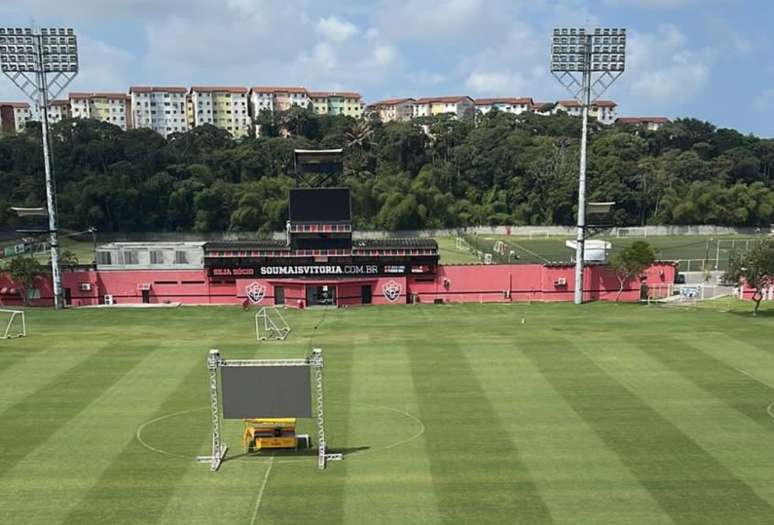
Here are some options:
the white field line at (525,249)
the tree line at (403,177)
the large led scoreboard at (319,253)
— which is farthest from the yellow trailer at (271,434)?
the tree line at (403,177)

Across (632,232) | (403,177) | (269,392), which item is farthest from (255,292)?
(632,232)

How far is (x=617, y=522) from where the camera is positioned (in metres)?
19.9

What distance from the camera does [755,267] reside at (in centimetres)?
4978

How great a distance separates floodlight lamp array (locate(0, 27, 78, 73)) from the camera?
60375 millimetres

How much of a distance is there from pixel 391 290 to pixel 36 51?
36903 millimetres

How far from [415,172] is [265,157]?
35.3 meters

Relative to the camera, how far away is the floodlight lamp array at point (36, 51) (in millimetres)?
60375

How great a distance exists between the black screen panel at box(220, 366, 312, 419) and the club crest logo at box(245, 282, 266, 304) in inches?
1562

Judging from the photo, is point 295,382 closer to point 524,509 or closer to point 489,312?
point 524,509

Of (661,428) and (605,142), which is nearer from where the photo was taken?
(661,428)

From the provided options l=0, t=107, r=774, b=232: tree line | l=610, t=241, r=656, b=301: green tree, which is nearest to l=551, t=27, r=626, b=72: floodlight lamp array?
l=610, t=241, r=656, b=301: green tree

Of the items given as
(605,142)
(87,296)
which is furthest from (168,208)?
(605,142)

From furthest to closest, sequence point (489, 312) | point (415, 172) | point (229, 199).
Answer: point (415, 172) → point (229, 199) → point (489, 312)

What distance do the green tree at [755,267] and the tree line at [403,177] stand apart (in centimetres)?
8859
